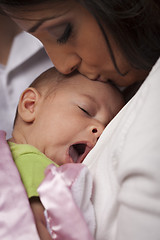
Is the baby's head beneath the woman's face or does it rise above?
beneath

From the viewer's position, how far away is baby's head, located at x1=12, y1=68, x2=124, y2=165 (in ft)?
3.41

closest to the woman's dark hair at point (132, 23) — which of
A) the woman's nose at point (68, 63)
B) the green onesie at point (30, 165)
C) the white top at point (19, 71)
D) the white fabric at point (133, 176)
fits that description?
the woman's nose at point (68, 63)

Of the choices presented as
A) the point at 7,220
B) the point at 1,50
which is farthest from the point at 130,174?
the point at 1,50

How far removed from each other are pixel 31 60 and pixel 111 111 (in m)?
0.55

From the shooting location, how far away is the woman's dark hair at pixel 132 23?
913 mm

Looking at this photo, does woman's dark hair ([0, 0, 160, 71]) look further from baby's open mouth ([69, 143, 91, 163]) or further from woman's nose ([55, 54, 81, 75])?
baby's open mouth ([69, 143, 91, 163])

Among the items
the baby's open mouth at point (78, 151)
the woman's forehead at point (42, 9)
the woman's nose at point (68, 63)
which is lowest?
the baby's open mouth at point (78, 151)

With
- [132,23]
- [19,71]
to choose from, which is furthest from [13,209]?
[19,71]

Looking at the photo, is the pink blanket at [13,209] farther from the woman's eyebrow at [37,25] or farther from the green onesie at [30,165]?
the woman's eyebrow at [37,25]

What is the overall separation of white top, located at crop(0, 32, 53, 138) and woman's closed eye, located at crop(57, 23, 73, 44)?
479 millimetres

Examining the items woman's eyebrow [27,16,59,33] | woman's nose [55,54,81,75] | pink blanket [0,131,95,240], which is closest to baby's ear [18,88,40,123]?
woman's nose [55,54,81,75]

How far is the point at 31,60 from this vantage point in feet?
4.99

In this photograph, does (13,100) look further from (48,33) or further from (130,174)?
(130,174)

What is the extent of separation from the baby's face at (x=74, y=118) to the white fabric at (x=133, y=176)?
0.23 meters
